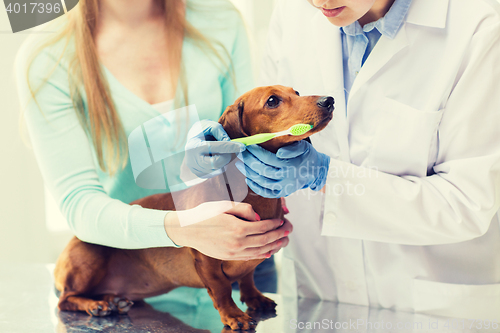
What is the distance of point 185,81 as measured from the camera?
1.07 metres

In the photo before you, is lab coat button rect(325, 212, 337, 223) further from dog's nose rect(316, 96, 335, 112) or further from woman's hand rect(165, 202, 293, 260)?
dog's nose rect(316, 96, 335, 112)

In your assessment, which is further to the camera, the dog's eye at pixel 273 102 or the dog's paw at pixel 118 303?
the dog's paw at pixel 118 303

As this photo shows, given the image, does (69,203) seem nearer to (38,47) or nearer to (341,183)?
(38,47)

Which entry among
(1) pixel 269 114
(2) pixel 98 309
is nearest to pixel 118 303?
(2) pixel 98 309

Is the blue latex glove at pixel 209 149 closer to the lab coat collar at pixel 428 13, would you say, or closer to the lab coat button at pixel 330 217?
the lab coat button at pixel 330 217

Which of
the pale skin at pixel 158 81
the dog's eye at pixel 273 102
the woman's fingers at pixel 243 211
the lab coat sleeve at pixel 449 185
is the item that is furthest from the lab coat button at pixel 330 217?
the dog's eye at pixel 273 102

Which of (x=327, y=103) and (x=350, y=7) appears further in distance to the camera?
(x=350, y=7)

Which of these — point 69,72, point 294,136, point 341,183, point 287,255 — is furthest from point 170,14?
point 287,255

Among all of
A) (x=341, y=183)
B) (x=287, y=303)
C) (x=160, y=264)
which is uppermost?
(x=341, y=183)

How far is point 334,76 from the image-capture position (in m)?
1.05

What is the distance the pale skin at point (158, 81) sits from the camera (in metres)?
0.87

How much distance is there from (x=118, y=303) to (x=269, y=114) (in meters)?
0.63

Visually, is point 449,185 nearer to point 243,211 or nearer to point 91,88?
point 243,211

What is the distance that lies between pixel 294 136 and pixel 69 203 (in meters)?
0.57
